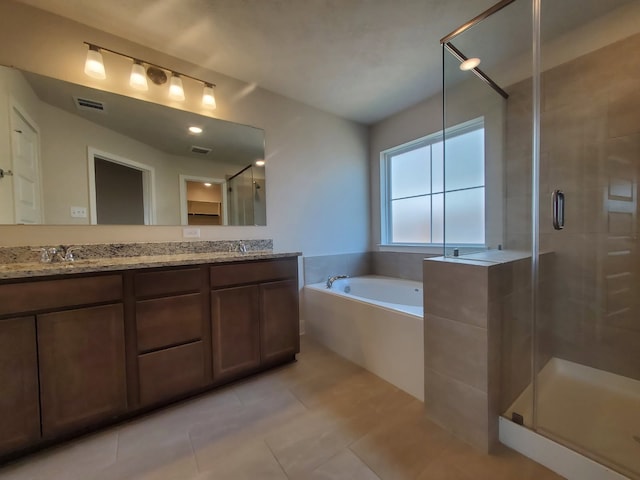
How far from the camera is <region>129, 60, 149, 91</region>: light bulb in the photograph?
176cm

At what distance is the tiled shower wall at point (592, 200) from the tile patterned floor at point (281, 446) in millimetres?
1132

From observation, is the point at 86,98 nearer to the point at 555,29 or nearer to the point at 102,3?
the point at 102,3

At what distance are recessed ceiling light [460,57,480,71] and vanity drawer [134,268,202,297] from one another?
248 cm

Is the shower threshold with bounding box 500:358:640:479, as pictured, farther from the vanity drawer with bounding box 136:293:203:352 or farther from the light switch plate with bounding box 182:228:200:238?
the light switch plate with bounding box 182:228:200:238

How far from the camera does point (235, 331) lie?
5.69ft

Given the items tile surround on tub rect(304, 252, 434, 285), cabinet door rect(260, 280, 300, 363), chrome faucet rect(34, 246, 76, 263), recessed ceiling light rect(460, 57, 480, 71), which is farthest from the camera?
tile surround on tub rect(304, 252, 434, 285)

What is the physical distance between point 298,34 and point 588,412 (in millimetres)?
2831

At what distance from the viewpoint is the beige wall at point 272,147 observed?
153 centimetres

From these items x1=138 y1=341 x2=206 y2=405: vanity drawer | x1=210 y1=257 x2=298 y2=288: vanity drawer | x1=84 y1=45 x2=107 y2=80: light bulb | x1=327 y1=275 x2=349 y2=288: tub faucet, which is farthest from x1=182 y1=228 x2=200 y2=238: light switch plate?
x1=327 y1=275 x2=349 y2=288: tub faucet

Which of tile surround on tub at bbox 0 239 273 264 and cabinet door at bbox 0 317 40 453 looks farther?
tile surround on tub at bbox 0 239 273 264

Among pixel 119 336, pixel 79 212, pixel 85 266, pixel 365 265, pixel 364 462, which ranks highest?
pixel 79 212

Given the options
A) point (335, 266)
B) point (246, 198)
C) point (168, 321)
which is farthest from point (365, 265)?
point (168, 321)

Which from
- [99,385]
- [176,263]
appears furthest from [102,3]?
[99,385]

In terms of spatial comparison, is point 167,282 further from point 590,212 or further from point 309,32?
point 590,212
